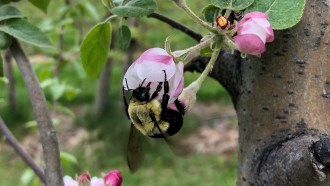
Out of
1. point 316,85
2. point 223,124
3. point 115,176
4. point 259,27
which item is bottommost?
point 223,124

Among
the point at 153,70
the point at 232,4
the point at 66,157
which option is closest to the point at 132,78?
the point at 153,70

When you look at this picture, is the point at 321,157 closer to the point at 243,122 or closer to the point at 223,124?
the point at 243,122

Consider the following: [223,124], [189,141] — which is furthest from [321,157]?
[223,124]

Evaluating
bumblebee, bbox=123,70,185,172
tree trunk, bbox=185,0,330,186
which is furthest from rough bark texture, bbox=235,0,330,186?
bumblebee, bbox=123,70,185,172

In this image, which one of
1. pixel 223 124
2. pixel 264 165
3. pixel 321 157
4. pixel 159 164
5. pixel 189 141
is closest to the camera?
pixel 321 157

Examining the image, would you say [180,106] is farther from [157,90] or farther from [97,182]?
[97,182]

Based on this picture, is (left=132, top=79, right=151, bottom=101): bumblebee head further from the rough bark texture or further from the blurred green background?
the blurred green background

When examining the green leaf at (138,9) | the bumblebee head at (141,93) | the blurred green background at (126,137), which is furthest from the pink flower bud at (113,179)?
the blurred green background at (126,137)
